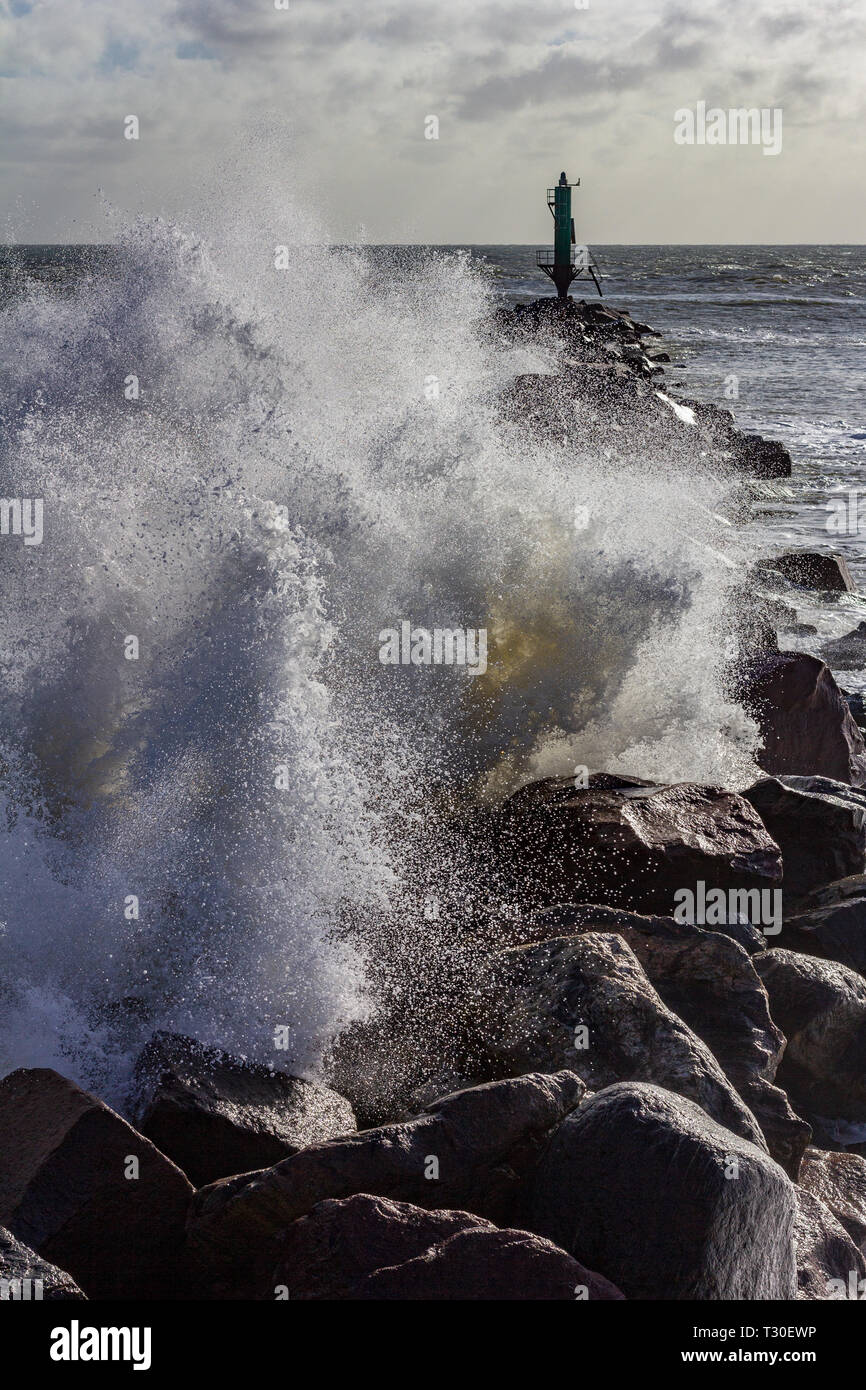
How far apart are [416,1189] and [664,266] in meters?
86.2

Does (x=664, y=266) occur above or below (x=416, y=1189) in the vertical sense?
above

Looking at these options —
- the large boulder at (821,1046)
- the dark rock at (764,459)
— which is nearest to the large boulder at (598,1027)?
the large boulder at (821,1046)

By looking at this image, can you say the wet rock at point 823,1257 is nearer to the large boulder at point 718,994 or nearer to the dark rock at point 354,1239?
the large boulder at point 718,994

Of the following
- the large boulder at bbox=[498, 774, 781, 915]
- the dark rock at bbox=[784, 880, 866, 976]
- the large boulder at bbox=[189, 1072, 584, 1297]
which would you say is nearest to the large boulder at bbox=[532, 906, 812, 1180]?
the large boulder at bbox=[498, 774, 781, 915]

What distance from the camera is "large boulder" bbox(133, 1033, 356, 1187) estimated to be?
3488 millimetres

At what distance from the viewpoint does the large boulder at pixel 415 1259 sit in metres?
2.74

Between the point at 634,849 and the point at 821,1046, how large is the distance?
1048 mm

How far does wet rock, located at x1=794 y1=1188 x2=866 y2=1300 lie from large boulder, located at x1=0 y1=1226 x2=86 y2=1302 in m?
1.95

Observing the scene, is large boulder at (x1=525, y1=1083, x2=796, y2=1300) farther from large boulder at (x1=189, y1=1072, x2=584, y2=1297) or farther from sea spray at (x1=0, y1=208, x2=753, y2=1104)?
sea spray at (x1=0, y1=208, x2=753, y2=1104)

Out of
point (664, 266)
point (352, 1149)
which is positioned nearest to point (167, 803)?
point (352, 1149)

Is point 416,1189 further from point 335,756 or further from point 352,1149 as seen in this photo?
point 335,756

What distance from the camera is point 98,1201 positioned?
3244mm

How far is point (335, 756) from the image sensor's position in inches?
190

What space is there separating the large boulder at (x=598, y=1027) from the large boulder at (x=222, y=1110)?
630 millimetres
